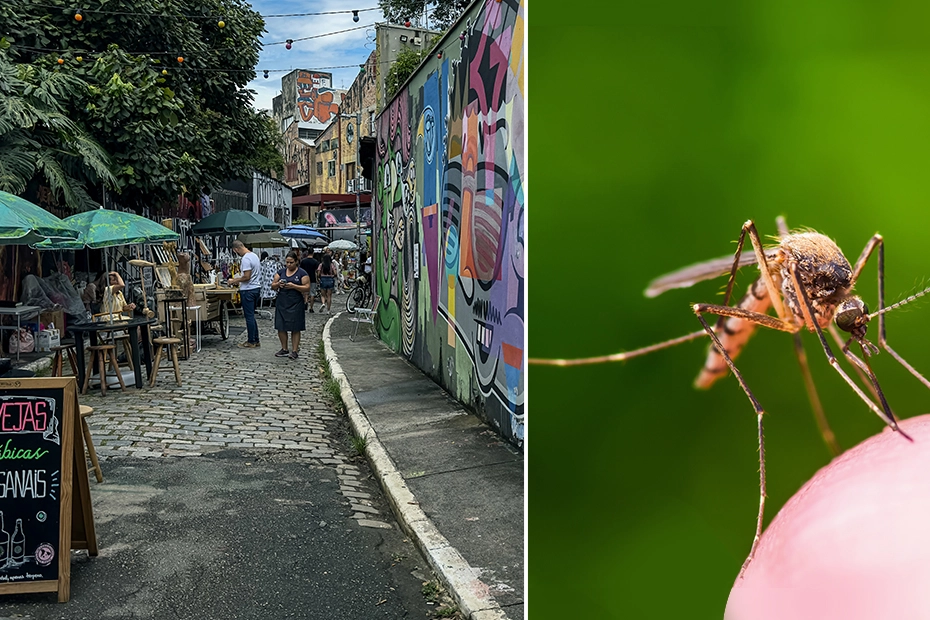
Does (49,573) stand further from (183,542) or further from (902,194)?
(902,194)

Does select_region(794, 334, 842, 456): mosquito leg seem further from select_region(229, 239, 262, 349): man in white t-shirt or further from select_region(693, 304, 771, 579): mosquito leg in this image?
select_region(229, 239, 262, 349): man in white t-shirt

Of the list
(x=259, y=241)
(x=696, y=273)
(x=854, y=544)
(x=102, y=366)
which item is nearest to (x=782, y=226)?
(x=696, y=273)

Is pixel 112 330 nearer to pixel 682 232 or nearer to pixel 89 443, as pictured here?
pixel 89 443

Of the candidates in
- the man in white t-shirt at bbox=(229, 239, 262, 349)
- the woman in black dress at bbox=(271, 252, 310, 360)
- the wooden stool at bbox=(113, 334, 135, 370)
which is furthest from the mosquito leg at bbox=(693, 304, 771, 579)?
the man in white t-shirt at bbox=(229, 239, 262, 349)

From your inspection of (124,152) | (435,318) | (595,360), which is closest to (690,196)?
(595,360)

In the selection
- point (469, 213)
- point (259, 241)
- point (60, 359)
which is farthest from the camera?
point (259, 241)

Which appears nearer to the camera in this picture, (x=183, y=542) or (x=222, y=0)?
(x=183, y=542)
